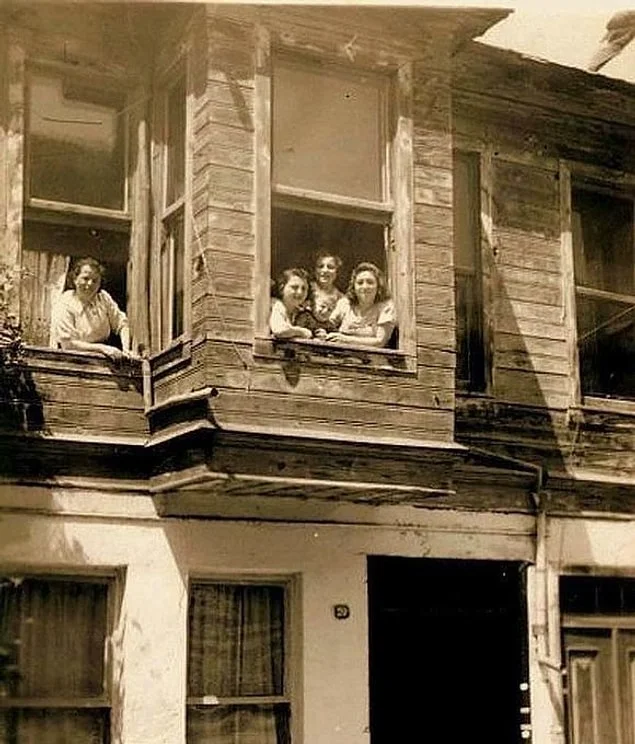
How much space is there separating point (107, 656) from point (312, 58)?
4113mm

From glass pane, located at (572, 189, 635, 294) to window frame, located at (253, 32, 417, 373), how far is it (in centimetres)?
245

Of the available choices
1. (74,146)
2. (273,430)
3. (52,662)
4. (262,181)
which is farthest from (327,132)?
(52,662)

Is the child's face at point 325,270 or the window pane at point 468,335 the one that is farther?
the window pane at point 468,335

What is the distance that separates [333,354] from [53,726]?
2.89 m

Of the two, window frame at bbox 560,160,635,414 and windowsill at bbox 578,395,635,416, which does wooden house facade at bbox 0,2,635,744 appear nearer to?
windowsill at bbox 578,395,635,416

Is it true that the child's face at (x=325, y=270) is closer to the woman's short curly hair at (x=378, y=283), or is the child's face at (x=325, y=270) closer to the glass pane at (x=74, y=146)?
the woman's short curly hair at (x=378, y=283)

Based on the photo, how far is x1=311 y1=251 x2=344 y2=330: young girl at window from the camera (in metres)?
8.05

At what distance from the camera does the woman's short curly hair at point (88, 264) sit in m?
8.03

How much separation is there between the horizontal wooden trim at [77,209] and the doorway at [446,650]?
2.96 meters

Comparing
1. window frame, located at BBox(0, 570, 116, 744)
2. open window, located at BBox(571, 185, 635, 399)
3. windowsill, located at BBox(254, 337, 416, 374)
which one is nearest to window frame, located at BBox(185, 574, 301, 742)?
window frame, located at BBox(0, 570, 116, 744)

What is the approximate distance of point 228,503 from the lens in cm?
805

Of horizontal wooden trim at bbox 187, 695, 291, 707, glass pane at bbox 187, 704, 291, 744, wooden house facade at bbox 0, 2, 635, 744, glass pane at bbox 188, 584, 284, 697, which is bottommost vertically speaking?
glass pane at bbox 187, 704, 291, 744

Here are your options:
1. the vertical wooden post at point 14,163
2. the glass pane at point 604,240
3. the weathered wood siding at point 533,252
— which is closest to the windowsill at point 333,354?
the weathered wood siding at point 533,252

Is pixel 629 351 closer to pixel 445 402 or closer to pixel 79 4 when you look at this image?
pixel 445 402
